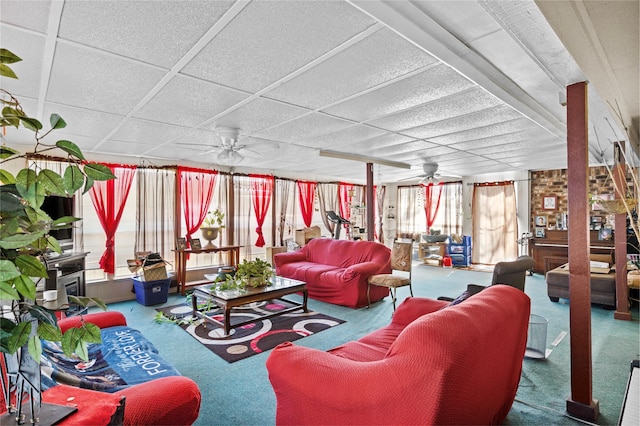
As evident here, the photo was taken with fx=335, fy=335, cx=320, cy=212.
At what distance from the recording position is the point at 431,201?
9633 millimetres

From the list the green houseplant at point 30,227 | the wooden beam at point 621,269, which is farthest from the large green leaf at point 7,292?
the wooden beam at point 621,269

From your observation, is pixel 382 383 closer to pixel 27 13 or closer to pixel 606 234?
pixel 27 13

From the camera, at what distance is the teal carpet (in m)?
2.30

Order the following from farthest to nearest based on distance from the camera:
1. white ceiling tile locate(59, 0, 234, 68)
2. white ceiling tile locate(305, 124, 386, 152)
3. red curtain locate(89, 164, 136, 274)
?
red curtain locate(89, 164, 136, 274), white ceiling tile locate(305, 124, 386, 152), white ceiling tile locate(59, 0, 234, 68)

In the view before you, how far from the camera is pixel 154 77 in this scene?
7.70 feet

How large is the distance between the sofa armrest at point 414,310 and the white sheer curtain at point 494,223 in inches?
251

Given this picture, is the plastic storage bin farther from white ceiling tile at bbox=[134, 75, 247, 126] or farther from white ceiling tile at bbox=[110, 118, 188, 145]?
white ceiling tile at bbox=[134, 75, 247, 126]

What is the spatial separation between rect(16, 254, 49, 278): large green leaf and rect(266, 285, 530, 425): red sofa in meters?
1.22

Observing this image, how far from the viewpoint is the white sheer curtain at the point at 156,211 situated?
573cm

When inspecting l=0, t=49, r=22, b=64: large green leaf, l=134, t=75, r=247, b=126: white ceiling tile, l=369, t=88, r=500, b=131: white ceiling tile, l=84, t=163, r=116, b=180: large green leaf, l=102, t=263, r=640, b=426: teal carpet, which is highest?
l=134, t=75, r=247, b=126: white ceiling tile

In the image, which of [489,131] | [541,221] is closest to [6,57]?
[489,131]

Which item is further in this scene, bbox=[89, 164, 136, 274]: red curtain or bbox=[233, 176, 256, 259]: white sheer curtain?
bbox=[233, 176, 256, 259]: white sheer curtain

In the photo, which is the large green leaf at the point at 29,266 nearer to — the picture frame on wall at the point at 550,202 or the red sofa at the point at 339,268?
the red sofa at the point at 339,268

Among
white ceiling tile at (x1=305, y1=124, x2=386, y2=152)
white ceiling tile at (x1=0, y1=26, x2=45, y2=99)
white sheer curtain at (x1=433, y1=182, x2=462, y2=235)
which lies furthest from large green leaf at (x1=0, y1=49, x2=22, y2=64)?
white sheer curtain at (x1=433, y1=182, x2=462, y2=235)
